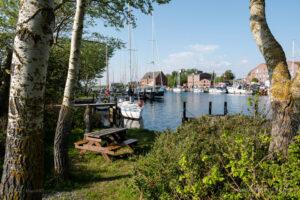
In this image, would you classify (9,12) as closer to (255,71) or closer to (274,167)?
(274,167)

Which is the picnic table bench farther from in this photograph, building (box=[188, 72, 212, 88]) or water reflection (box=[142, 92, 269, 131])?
building (box=[188, 72, 212, 88])

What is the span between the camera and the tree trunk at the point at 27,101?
12.3 feet

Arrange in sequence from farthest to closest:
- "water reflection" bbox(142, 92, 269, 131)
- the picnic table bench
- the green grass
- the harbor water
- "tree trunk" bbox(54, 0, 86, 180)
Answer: "water reflection" bbox(142, 92, 269, 131) → the harbor water → the picnic table bench → "tree trunk" bbox(54, 0, 86, 180) → the green grass

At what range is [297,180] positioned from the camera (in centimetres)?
440

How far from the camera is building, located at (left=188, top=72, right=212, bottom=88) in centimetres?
18562

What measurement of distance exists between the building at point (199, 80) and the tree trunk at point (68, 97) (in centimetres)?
17713

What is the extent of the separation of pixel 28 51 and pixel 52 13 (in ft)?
1.72

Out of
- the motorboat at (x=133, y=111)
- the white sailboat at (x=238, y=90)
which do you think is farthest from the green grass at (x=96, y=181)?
the white sailboat at (x=238, y=90)

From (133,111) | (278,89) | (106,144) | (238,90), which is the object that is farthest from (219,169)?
(238,90)

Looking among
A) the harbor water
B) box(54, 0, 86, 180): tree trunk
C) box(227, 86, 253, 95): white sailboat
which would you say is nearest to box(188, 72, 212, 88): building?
box(227, 86, 253, 95): white sailboat

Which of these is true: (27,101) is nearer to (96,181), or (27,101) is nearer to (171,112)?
(96,181)

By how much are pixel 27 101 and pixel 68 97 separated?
16.5ft

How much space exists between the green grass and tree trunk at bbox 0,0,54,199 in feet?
11.1

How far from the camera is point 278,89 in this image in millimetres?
5820
